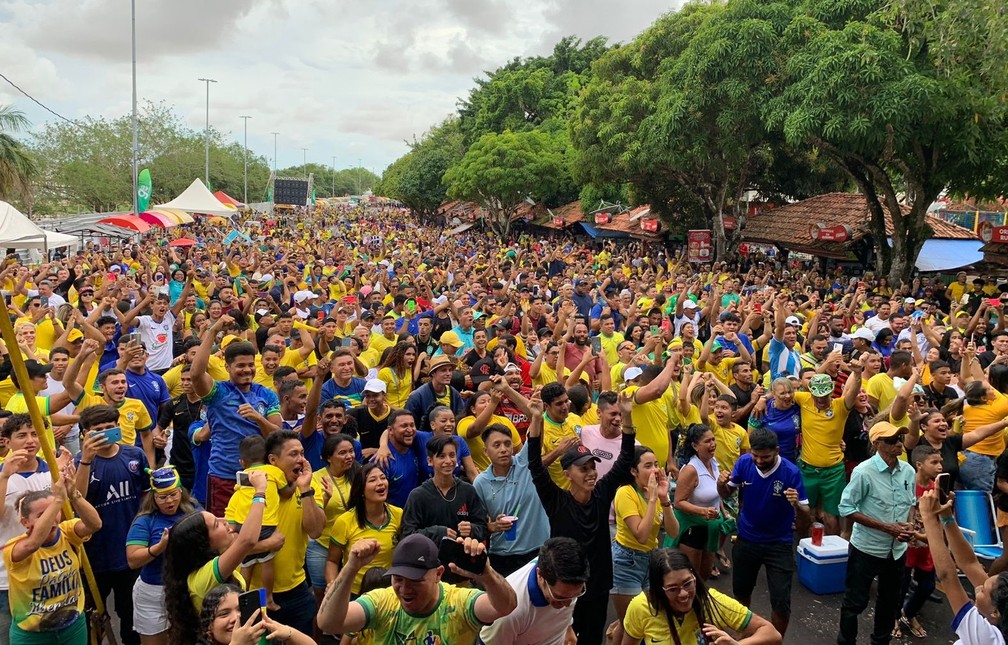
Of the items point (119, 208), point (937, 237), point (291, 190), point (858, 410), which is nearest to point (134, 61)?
point (119, 208)

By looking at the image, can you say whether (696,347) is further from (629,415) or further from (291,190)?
(291,190)

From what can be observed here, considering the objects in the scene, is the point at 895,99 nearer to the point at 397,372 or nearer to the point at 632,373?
the point at 632,373

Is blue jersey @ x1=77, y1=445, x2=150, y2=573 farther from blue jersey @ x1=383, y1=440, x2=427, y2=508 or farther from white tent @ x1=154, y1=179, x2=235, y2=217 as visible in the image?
white tent @ x1=154, y1=179, x2=235, y2=217

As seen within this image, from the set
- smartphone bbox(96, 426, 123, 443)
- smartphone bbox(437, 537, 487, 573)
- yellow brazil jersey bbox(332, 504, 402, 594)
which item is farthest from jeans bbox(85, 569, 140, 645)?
smartphone bbox(437, 537, 487, 573)

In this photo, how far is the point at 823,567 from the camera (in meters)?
5.54

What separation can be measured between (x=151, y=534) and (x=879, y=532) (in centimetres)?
405

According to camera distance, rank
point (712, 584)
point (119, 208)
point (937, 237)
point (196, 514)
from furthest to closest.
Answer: point (119, 208) → point (937, 237) → point (712, 584) → point (196, 514)

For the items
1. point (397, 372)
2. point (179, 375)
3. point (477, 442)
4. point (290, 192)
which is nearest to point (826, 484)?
point (477, 442)

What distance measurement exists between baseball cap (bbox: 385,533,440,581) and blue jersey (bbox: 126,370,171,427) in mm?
3959

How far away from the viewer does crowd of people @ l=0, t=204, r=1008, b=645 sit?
10.4ft

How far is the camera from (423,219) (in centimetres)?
6431

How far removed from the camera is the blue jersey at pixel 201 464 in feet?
17.0

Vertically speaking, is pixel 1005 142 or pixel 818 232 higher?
pixel 1005 142

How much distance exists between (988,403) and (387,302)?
8.21 m
